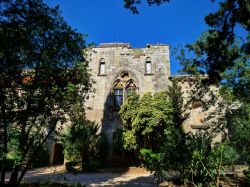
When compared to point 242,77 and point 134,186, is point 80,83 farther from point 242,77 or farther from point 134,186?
point 242,77

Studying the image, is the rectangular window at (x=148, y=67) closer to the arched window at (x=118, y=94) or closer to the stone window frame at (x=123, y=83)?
the stone window frame at (x=123, y=83)

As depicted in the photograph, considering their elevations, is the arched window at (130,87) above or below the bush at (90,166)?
above

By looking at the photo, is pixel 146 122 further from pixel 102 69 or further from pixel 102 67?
pixel 102 67

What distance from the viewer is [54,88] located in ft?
30.2

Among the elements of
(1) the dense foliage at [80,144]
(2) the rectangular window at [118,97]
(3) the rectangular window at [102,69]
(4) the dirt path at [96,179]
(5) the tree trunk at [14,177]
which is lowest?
(4) the dirt path at [96,179]

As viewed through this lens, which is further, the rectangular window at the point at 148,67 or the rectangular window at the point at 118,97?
the rectangular window at the point at 148,67

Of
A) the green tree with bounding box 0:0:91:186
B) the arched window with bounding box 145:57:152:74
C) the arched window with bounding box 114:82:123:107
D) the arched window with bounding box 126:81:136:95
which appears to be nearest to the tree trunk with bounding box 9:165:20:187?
the green tree with bounding box 0:0:91:186

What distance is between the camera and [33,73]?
9469 mm

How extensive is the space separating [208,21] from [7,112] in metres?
7.11

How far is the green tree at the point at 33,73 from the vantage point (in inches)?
344

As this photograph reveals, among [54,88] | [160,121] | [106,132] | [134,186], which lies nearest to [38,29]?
[54,88]

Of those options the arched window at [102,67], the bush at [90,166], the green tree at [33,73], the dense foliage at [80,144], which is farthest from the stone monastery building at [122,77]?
the green tree at [33,73]

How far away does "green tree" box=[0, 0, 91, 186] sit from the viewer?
875 centimetres

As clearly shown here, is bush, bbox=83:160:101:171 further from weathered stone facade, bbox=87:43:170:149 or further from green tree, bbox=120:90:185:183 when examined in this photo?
weathered stone facade, bbox=87:43:170:149
